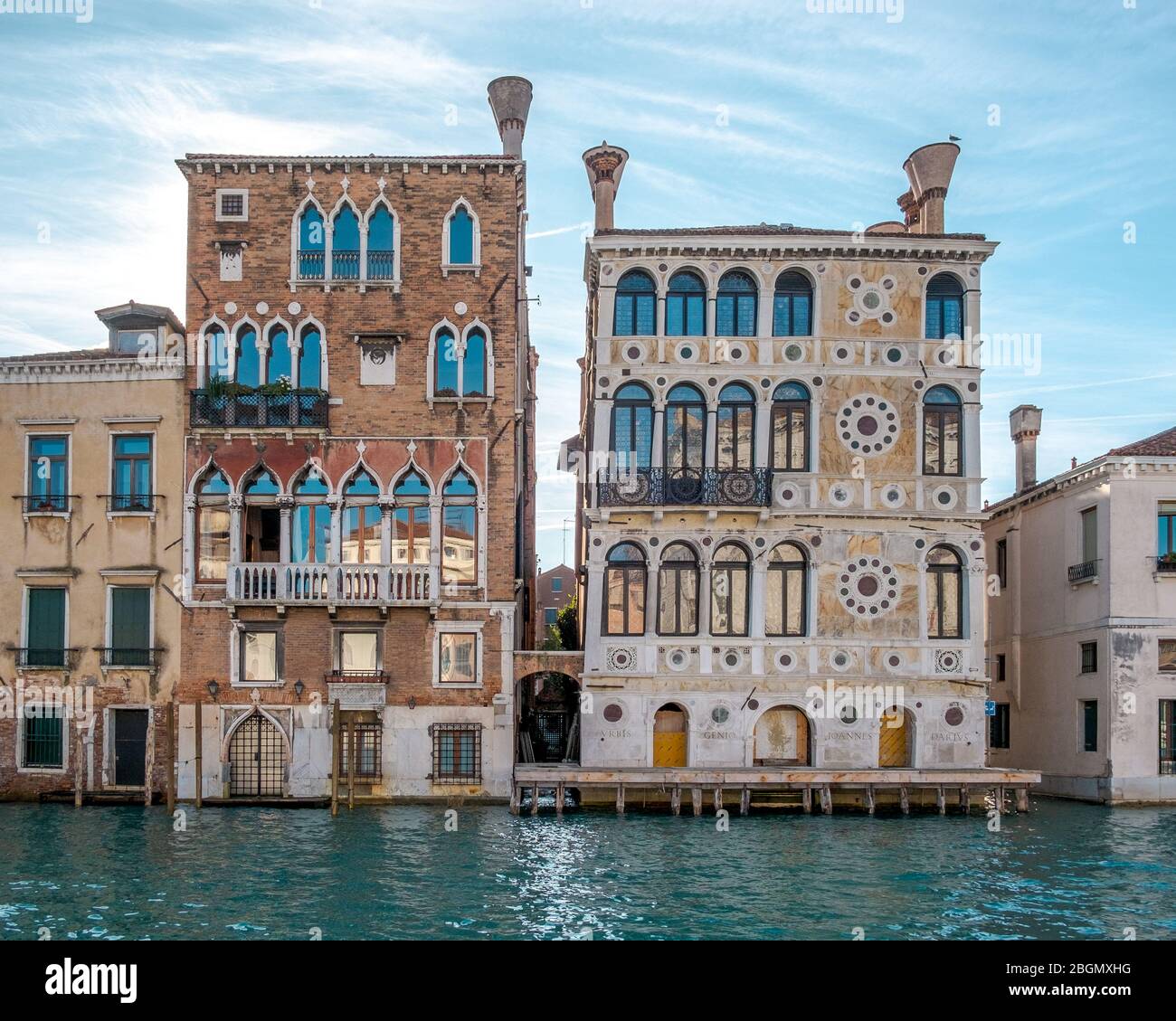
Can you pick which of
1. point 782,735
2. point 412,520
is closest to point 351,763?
point 412,520

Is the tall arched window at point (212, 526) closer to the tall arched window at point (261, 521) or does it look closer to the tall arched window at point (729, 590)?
the tall arched window at point (261, 521)

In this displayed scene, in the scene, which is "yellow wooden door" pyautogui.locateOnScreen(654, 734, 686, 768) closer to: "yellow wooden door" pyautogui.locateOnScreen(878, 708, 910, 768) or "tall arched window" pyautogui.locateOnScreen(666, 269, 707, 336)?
"yellow wooden door" pyautogui.locateOnScreen(878, 708, 910, 768)

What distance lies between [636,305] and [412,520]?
24.7ft

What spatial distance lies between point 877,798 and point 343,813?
1208 cm

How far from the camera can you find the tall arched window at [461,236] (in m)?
28.1

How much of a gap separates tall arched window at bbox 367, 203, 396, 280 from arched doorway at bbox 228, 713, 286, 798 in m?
10.9

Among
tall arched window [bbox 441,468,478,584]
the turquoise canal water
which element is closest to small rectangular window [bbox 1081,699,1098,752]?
the turquoise canal water

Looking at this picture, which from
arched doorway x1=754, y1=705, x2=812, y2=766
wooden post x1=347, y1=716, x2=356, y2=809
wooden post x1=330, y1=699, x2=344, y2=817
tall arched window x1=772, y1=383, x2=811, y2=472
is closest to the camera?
wooden post x1=330, y1=699, x2=344, y2=817

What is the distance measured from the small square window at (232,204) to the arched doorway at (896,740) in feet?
64.3

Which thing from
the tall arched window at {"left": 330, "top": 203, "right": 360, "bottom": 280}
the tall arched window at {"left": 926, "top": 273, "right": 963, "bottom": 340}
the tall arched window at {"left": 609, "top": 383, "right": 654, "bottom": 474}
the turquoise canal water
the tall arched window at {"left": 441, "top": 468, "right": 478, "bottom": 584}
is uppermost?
the tall arched window at {"left": 330, "top": 203, "right": 360, "bottom": 280}

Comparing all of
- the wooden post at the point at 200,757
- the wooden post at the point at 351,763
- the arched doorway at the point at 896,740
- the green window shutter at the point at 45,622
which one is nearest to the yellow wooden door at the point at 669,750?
the arched doorway at the point at 896,740

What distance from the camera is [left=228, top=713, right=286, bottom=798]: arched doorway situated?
27.2 meters
